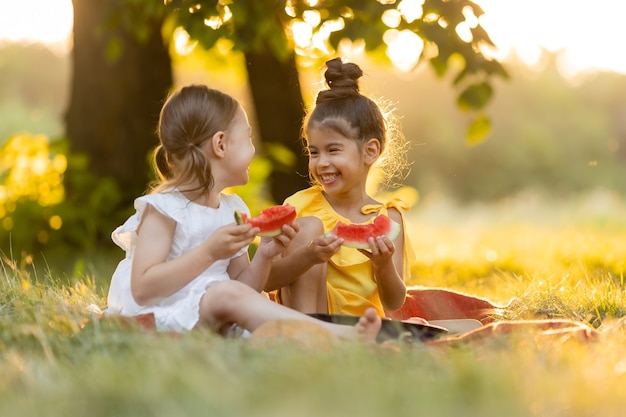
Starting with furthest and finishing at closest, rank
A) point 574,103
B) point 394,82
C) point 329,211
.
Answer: point 574,103 < point 394,82 < point 329,211

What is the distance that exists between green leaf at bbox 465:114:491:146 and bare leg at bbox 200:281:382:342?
245 centimetres

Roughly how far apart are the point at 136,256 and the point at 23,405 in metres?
1.34

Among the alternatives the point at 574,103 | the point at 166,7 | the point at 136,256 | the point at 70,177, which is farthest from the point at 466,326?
the point at 574,103

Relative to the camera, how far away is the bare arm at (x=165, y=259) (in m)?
3.65

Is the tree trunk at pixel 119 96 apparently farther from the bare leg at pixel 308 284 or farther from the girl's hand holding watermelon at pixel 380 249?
the girl's hand holding watermelon at pixel 380 249

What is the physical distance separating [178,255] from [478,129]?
8.53 feet

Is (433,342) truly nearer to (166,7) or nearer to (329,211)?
(329,211)

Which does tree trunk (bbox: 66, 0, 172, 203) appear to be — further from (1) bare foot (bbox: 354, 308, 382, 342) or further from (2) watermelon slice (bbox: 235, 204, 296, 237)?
(1) bare foot (bbox: 354, 308, 382, 342)

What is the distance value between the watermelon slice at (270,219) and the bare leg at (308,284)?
1.18 feet

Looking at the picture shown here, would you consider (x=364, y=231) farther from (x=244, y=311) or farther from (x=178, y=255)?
(x=178, y=255)

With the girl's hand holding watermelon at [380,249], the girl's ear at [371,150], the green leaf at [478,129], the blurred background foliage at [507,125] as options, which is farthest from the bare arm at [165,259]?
the blurred background foliage at [507,125]

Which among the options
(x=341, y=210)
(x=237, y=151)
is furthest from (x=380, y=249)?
(x=237, y=151)

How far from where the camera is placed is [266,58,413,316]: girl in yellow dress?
4.20 meters

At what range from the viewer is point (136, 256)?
374cm
